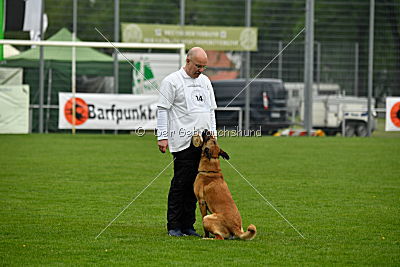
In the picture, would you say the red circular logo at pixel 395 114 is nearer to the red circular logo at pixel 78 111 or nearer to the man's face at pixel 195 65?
the red circular logo at pixel 78 111

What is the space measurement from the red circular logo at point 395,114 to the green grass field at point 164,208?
7901 millimetres

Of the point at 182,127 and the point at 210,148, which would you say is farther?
the point at 182,127

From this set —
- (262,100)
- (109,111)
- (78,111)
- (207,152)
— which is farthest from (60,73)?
(207,152)

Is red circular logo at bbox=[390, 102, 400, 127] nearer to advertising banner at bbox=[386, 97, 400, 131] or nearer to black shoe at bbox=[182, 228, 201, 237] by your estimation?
advertising banner at bbox=[386, 97, 400, 131]

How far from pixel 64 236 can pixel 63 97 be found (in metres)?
17.9

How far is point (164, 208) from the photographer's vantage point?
10055mm

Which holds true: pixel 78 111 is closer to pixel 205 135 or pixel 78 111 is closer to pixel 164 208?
pixel 164 208

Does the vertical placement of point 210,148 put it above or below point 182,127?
below

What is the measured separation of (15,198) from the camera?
35.0 ft

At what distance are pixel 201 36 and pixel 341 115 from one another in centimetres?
577

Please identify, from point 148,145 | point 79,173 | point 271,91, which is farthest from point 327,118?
point 79,173

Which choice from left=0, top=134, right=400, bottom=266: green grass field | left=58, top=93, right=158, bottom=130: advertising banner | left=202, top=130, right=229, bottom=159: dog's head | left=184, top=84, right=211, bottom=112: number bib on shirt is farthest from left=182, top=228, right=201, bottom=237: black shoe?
left=58, top=93, right=158, bottom=130: advertising banner

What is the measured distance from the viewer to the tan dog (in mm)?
7383

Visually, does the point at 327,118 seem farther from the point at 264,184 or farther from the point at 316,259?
the point at 316,259
